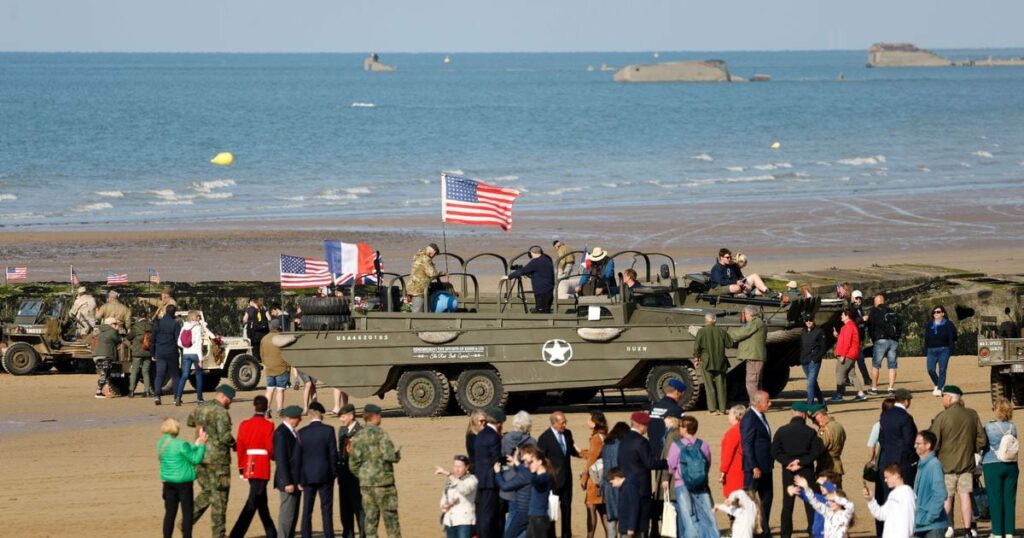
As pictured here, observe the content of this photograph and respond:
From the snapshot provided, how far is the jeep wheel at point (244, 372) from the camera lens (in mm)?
24156

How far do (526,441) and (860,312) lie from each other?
11.1m

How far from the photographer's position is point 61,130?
106500 mm

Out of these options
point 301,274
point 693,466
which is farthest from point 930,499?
point 301,274

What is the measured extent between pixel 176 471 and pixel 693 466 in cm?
394

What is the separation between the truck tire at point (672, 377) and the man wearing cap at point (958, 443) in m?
6.46

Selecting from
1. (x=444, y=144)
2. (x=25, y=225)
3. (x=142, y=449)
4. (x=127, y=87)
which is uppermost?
(x=127, y=87)

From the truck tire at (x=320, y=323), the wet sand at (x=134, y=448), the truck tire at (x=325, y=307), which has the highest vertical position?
the truck tire at (x=325, y=307)

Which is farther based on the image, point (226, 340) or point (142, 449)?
point (226, 340)

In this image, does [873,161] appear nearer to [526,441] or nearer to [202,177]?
[202,177]

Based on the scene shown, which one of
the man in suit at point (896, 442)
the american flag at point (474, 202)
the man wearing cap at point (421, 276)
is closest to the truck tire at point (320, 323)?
the man wearing cap at point (421, 276)

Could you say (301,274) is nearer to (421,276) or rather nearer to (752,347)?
(421,276)

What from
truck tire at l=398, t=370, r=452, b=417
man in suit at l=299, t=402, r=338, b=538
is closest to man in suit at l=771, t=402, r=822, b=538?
man in suit at l=299, t=402, r=338, b=538

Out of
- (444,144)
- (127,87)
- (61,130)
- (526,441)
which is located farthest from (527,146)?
(127,87)

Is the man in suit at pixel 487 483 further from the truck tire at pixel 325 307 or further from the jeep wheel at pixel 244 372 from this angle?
the jeep wheel at pixel 244 372
